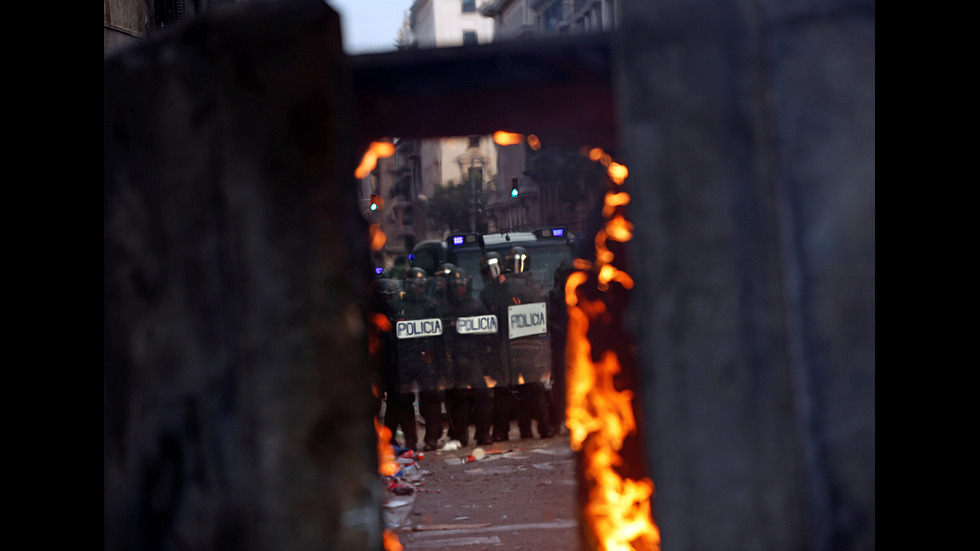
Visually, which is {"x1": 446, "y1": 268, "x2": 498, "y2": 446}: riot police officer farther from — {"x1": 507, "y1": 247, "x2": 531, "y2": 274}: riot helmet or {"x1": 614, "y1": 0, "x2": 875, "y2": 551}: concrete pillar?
{"x1": 614, "y1": 0, "x2": 875, "y2": 551}: concrete pillar

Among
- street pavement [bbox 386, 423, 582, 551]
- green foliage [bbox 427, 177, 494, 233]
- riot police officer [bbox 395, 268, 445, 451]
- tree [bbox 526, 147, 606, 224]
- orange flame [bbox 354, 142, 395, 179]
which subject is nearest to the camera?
orange flame [bbox 354, 142, 395, 179]

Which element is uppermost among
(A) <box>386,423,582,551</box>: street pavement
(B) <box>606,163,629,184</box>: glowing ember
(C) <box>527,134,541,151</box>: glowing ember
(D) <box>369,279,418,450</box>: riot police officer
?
(C) <box>527,134,541,151</box>: glowing ember

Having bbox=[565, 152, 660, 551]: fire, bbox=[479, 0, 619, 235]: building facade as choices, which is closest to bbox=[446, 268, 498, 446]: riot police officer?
bbox=[565, 152, 660, 551]: fire

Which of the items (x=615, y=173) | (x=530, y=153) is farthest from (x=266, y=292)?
(x=530, y=153)

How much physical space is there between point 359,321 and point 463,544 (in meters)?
4.20

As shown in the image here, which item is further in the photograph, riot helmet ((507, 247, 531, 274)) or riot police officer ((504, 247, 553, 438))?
riot helmet ((507, 247, 531, 274))

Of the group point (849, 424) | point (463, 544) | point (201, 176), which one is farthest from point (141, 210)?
point (463, 544)

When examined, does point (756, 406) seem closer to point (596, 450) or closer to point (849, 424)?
point (849, 424)

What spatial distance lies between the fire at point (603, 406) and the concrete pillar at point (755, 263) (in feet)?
5.69

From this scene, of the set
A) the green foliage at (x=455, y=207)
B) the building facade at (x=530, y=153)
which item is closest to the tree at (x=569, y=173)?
the building facade at (x=530, y=153)

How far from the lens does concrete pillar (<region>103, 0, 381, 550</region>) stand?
2773mm

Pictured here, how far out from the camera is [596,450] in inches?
197

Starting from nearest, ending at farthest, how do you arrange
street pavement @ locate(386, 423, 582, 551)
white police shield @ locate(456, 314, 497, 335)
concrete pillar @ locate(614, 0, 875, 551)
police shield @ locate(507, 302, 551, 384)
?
1. concrete pillar @ locate(614, 0, 875, 551)
2. street pavement @ locate(386, 423, 582, 551)
3. police shield @ locate(507, 302, 551, 384)
4. white police shield @ locate(456, 314, 497, 335)

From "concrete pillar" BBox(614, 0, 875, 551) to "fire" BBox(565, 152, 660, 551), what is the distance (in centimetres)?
173
